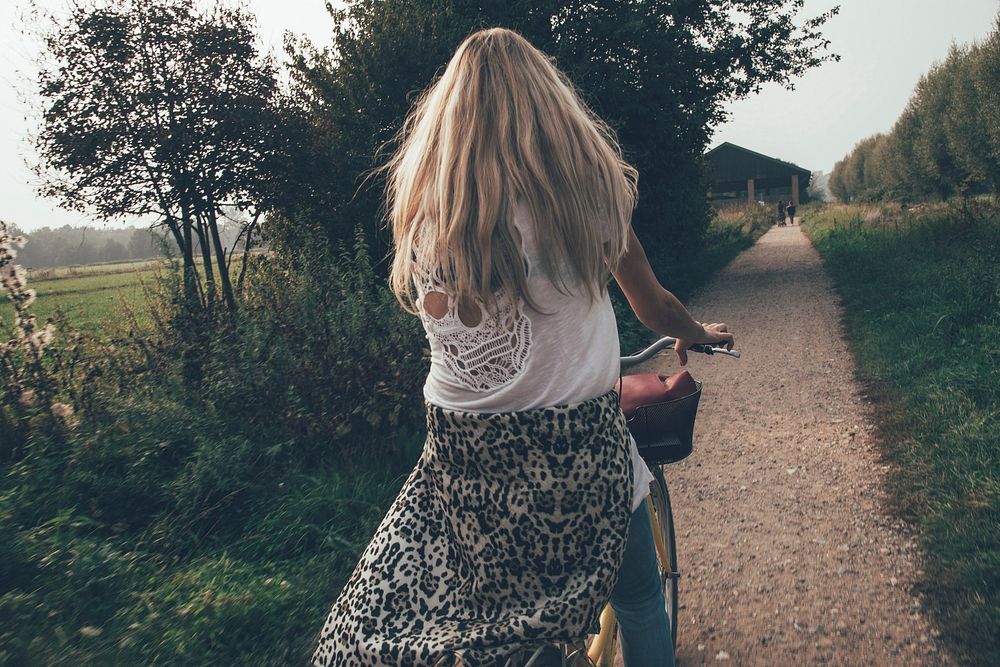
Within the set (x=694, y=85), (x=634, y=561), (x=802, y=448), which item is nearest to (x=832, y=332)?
(x=802, y=448)

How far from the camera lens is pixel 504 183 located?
4.44ft

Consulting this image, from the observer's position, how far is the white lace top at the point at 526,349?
140cm

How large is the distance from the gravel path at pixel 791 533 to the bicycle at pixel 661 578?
58 cm

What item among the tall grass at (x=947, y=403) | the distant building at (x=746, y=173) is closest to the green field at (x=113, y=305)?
the tall grass at (x=947, y=403)

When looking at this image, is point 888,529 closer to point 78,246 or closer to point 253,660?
point 253,660

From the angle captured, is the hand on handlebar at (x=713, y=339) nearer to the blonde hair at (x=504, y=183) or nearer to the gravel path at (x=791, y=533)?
the blonde hair at (x=504, y=183)

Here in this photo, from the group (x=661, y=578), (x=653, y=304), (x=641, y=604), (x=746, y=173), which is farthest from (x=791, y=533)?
(x=746, y=173)

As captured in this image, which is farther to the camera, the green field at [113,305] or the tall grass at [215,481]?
the green field at [113,305]

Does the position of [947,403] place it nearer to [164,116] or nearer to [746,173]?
[164,116]

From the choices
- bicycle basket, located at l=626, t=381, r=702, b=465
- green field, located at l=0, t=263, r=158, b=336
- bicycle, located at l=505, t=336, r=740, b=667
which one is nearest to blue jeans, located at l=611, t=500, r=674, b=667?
bicycle, located at l=505, t=336, r=740, b=667

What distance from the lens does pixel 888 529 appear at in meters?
3.75

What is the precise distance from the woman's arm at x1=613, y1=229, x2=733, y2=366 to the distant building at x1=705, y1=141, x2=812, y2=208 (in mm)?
58340

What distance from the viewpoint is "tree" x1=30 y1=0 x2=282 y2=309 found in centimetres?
728

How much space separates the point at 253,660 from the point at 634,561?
197 centimetres
